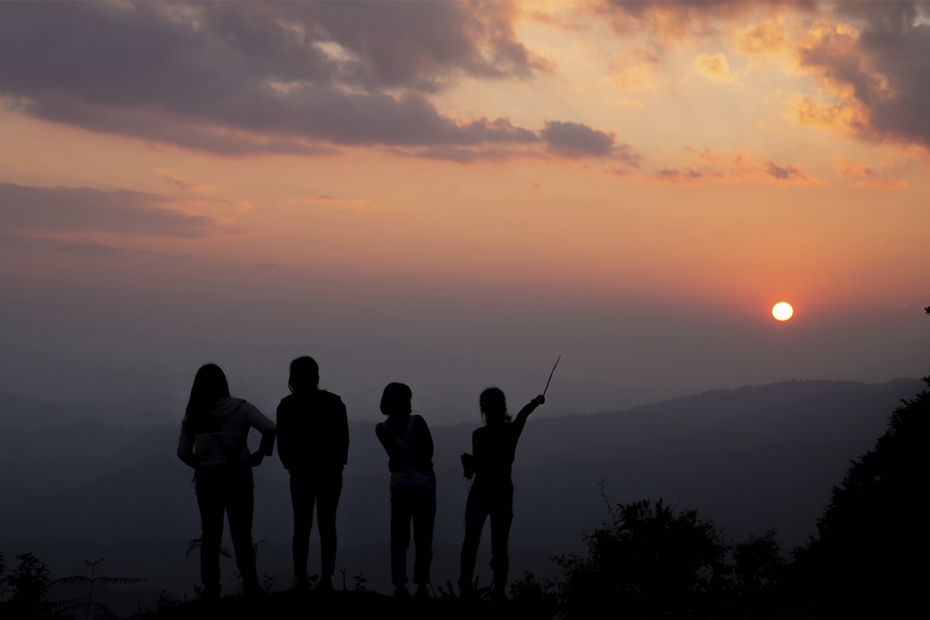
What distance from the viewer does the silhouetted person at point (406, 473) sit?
6695 millimetres

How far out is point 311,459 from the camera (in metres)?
6.48

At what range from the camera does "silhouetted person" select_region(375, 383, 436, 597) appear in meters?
6.70

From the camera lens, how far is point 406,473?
6.70 m

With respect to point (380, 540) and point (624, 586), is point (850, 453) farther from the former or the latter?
point (624, 586)

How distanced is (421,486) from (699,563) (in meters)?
6.02

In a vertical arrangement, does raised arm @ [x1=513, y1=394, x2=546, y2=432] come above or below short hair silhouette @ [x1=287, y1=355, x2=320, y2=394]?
below

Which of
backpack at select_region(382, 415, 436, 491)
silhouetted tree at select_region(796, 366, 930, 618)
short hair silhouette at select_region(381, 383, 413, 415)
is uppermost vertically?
short hair silhouette at select_region(381, 383, 413, 415)

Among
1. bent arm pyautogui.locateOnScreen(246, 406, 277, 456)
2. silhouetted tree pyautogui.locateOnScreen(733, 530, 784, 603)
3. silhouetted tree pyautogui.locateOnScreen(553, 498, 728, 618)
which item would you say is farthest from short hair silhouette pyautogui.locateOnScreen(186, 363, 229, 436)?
silhouetted tree pyautogui.locateOnScreen(733, 530, 784, 603)

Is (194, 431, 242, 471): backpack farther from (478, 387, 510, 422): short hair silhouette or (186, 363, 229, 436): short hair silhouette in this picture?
(478, 387, 510, 422): short hair silhouette

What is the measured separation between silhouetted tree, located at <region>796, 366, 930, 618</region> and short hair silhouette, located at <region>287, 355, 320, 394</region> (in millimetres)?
5115

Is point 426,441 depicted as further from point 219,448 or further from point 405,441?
point 219,448

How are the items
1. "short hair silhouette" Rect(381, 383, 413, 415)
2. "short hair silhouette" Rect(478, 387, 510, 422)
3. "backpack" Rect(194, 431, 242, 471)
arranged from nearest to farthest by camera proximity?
"backpack" Rect(194, 431, 242, 471) → "short hair silhouette" Rect(381, 383, 413, 415) → "short hair silhouette" Rect(478, 387, 510, 422)

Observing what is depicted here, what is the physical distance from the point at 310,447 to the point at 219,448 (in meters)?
0.76

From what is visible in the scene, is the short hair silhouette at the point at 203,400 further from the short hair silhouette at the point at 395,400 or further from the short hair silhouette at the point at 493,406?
the short hair silhouette at the point at 493,406
